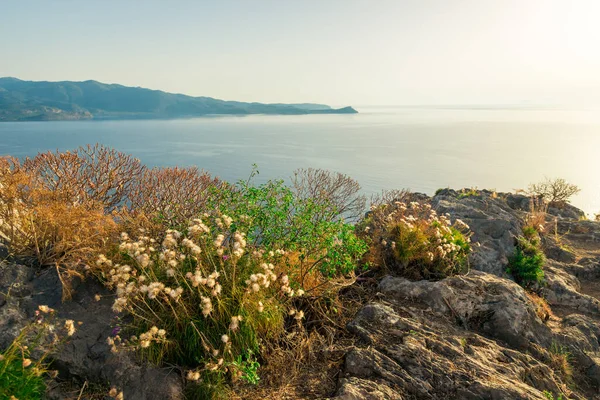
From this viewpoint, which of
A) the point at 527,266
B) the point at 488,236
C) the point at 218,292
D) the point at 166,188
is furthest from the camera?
the point at 166,188

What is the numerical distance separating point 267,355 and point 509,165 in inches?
3994

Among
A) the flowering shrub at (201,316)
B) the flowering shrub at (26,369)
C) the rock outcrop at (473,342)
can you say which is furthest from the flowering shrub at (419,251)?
the flowering shrub at (26,369)

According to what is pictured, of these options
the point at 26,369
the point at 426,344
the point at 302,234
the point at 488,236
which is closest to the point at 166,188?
the point at 302,234

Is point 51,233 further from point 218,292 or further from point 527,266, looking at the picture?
point 527,266

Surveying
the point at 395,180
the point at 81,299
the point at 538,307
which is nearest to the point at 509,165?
the point at 395,180

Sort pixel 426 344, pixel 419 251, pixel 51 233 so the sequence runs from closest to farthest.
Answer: pixel 426 344 < pixel 51 233 < pixel 419 251

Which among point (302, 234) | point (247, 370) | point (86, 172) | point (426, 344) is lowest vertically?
point (426, 344)

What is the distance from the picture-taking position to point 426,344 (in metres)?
4.66

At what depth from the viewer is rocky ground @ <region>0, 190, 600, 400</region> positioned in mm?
3766

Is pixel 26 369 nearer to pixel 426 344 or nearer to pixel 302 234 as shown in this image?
pixel 302 234

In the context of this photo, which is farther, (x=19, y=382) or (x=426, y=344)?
(x=426, y=344)

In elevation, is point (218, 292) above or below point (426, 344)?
above

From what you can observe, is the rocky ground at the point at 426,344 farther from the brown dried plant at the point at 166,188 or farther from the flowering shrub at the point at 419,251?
the brown dried plant at the point at 166,188

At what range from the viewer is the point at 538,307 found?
647 centimetres
